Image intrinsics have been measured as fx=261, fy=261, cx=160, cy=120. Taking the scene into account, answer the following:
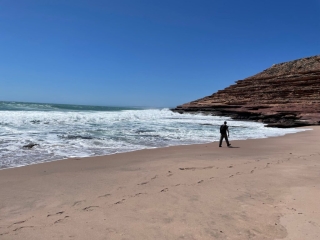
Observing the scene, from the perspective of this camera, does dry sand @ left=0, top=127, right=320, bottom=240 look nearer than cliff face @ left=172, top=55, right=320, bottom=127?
Yes

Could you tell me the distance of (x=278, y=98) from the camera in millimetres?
35531

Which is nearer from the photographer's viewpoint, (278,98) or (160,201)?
(160,201)

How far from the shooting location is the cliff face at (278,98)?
26636mm

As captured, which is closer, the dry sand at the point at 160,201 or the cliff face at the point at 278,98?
the dry sand at the point at 160,201

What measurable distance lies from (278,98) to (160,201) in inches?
1401

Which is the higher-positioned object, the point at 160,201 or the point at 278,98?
the point at 278,98

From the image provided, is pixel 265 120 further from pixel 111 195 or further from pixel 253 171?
pixel 111 195

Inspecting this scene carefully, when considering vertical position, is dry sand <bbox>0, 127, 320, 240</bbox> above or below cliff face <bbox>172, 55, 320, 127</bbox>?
below

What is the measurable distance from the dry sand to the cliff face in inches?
718

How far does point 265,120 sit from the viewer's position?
27.8m

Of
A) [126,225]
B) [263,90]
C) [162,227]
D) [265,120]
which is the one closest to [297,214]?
[162,227]

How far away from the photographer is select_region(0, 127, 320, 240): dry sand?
10.3 ft

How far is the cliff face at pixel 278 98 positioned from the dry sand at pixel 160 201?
59.8 feet

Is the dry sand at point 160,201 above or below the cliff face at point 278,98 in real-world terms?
below
